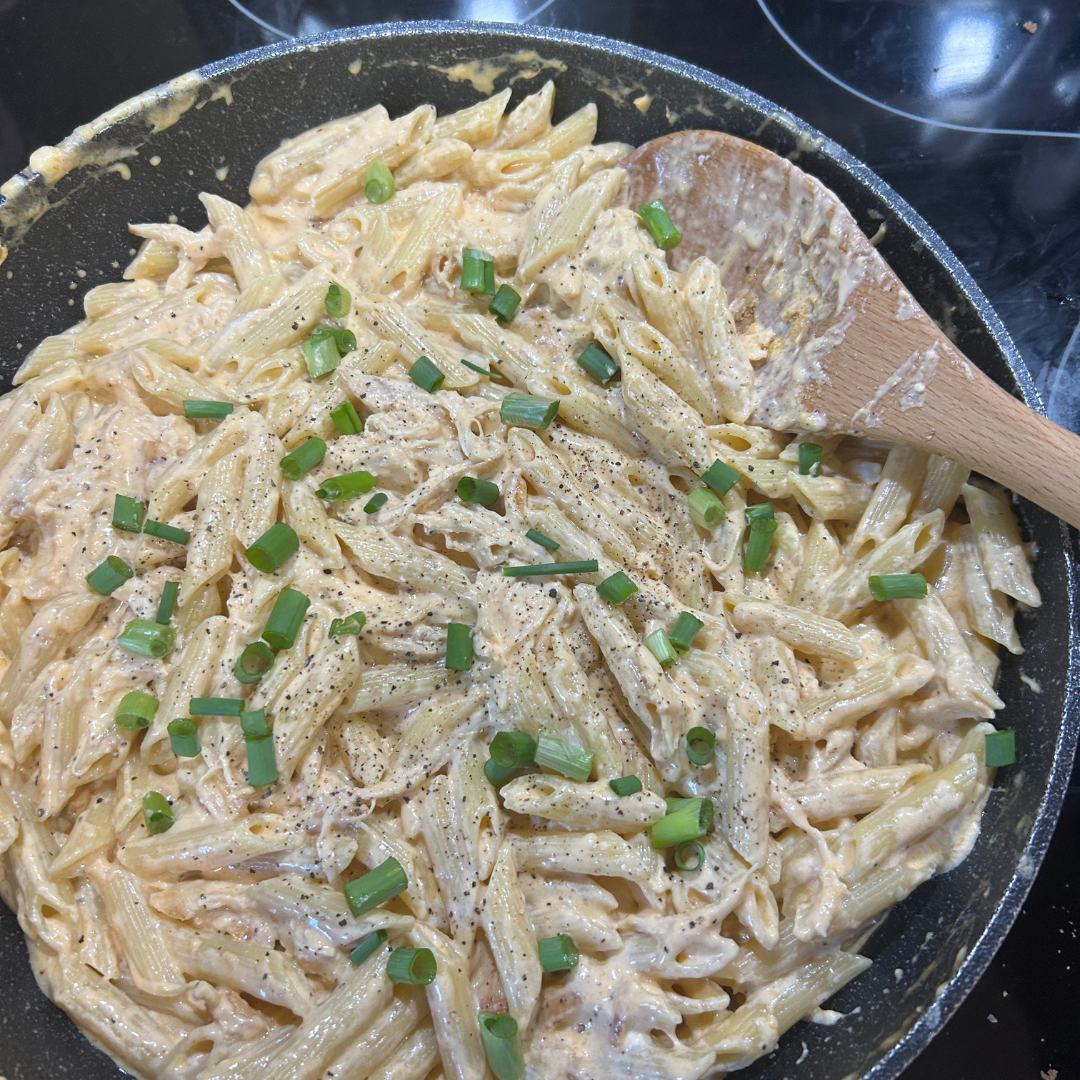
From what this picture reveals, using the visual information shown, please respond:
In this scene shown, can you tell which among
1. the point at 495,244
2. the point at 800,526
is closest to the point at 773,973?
the point at 800,526

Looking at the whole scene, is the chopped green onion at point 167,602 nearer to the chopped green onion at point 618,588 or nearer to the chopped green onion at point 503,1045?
the chopped green onion at point 618,588

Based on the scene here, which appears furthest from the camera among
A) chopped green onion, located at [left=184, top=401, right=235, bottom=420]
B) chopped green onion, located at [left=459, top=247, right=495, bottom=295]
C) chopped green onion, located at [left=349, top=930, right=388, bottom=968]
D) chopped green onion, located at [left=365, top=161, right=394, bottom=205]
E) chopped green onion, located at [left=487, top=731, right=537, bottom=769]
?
chopped green onion, located at [left=365, top=161, right=394, bottom=205]

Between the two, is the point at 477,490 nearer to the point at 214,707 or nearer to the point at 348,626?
the point at 348,626

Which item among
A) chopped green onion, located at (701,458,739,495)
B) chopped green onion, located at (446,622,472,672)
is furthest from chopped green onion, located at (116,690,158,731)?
chopped green onion, located at (701,458,739,495)

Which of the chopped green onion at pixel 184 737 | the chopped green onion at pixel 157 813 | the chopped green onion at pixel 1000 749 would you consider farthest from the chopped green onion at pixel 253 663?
the chopped green onion at pixel 1000 749

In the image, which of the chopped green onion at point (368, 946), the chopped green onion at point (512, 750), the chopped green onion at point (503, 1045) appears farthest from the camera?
the chopped green onion at point (512, 750)

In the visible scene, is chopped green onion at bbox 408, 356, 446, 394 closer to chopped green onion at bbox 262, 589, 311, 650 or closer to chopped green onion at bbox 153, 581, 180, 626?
chopped green onion at bbox 262, 589, 311, 650

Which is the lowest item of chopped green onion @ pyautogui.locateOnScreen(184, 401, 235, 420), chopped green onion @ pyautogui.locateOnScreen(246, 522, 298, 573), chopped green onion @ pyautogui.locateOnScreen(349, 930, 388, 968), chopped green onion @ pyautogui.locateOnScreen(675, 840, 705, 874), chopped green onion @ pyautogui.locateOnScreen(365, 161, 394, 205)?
chopped green onion @ pyautogui.locateOnScreen(675, 840, 705, 874)

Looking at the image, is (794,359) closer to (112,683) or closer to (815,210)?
(815,210)

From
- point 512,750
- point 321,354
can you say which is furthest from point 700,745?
point 321,354
